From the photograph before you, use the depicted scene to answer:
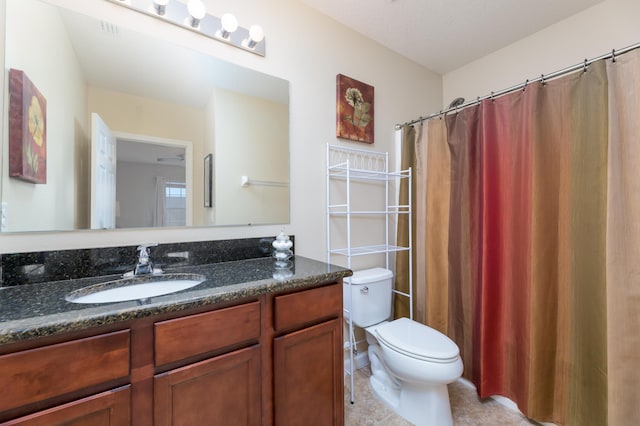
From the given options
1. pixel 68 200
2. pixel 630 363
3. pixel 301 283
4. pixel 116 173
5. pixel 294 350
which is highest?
pixel 116 173

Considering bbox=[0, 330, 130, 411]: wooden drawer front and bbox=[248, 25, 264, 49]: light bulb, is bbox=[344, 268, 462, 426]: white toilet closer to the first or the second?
bbox=[0, 330, 130, 411]: wooden drawer front

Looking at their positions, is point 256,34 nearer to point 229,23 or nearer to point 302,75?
point 229,23

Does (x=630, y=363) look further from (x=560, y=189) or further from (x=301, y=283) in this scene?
(x=301, y=283)

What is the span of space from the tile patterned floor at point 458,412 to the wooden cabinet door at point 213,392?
0.84 metres

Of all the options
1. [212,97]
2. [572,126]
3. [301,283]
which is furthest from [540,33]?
[301,283]

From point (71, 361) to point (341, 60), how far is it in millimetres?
2073

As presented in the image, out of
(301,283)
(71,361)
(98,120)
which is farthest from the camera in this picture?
(98,120)

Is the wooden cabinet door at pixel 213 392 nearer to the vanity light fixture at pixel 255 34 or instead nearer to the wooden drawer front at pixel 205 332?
the wooden drawer front at pixel 205 332

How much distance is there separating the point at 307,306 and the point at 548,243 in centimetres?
133

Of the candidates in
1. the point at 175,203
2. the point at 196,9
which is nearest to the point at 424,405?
the point at 175,203

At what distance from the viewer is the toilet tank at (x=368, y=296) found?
1721 millimetres

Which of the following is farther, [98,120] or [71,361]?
[98,120]

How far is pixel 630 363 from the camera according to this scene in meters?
1.18

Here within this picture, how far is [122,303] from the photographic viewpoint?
770 mm
